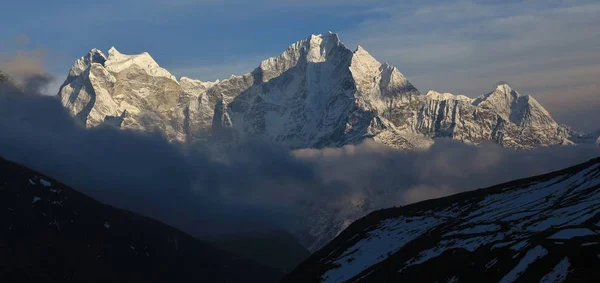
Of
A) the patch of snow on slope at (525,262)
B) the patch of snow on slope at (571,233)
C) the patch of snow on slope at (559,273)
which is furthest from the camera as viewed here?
the patch of snow on slope at (571,233)

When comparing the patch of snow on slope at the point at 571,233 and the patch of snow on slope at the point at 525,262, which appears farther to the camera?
the patch of snow on slope at the point at 571,233

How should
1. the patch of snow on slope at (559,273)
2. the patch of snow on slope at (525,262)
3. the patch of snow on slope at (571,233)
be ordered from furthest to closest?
1. the patch of snow on slope at (571,233)
2. the patch of snow on slope at (525,262)
3. the patch of snow on slope at (559,273)

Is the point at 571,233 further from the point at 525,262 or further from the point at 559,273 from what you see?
the point at 559,273

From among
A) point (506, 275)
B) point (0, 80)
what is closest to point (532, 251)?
point (506, 275)

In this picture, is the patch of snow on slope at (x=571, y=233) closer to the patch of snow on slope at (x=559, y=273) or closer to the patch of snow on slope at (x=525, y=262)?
the patch of snow on slope at (x=525, y=262)

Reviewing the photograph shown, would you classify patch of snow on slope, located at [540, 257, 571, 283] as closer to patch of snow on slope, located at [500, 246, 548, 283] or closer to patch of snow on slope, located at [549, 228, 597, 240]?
patch of snow on slope, located at [500, 246, 548, 283]

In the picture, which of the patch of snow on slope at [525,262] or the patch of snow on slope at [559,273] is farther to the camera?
the patch of snow on slope at [525,262]

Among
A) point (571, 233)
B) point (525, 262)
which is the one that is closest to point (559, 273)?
point (525, 262)

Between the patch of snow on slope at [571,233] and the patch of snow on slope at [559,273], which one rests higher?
the patch of snow on slope at [571,233]

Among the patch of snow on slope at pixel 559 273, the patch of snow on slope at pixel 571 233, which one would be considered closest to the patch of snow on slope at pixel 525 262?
the patch of snow on slope at pixel 571 233

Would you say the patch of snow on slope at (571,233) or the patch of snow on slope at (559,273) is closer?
the patch of snow on slope at (559,273)

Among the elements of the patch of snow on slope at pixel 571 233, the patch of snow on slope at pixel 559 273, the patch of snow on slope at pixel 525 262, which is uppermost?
the patch of snow on slope at pixel 571 233

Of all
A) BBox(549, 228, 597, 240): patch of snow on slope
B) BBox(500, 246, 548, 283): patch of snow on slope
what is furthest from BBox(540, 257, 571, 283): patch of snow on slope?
BBox(549, 228, 597, 240): patch of snow on slope

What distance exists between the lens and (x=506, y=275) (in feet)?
559
